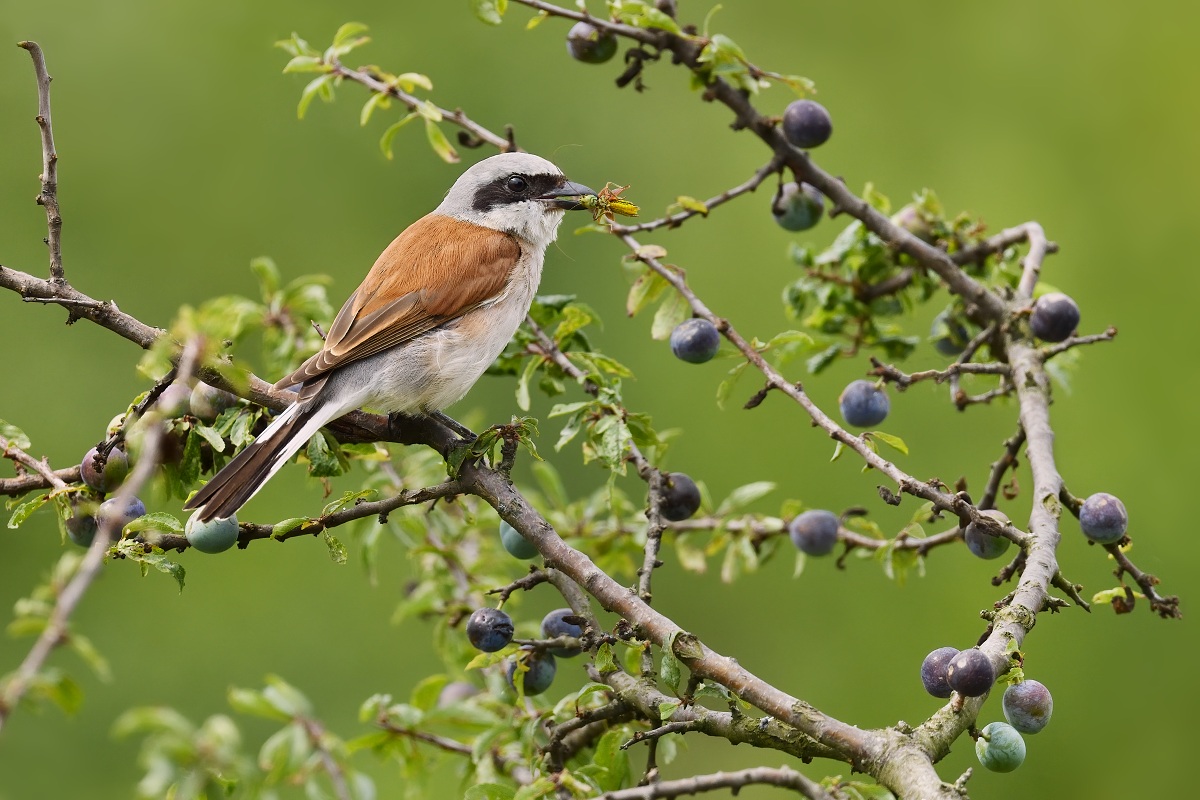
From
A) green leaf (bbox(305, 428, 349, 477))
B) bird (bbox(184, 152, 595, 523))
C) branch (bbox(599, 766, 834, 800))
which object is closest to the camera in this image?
branch (bbox(599, 766, 834, 800))

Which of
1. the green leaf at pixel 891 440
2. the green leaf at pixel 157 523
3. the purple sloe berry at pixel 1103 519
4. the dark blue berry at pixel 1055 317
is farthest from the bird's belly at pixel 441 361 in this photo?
the purple sloe berry at pixel 1103 519

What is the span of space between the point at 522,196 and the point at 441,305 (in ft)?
1.96

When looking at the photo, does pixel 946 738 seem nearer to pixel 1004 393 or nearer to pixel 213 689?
pixel 1004 393

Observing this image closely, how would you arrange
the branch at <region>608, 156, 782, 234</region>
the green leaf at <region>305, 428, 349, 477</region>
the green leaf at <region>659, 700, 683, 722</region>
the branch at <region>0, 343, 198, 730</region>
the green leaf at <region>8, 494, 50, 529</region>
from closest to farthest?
the branch at <region>0, 343, 198, 730</region>, the green leaf at <region>659, 700, 683, 722</region>, the green leaf at <region>8, 494, 50, 529</region>, the green leaf at <region>305, 428, 349, 477</region>, the branch at <region>608, 156, 782, 234</region>

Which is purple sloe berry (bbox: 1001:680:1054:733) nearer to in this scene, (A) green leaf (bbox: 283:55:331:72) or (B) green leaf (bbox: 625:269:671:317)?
(B) green leaf (bbox: 625:269:671:317)

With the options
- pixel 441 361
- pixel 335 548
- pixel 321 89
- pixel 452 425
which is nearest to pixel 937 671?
pixel 335 548

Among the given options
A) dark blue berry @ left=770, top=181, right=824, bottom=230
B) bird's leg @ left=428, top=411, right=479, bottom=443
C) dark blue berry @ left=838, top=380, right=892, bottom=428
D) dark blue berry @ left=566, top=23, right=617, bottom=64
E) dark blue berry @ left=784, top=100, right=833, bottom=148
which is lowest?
bird's leg @ left=428, top=411, right=479, bottom=443

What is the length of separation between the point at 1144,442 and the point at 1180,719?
128cm

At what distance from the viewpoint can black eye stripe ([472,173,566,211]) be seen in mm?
3812

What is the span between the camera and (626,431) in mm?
2645

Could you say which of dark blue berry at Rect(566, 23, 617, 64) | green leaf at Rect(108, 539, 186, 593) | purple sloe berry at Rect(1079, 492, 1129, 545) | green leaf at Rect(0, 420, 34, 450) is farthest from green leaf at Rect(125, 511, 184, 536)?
purple sloe berry at Rect(1079, 492, 1129, 545)

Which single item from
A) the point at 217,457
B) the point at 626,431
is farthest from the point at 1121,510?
the point at 217,457

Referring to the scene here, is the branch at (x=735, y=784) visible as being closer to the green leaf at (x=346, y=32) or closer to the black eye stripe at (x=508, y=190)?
the green leaf at (x=346, y=32)

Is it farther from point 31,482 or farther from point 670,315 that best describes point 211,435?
point 670,315
